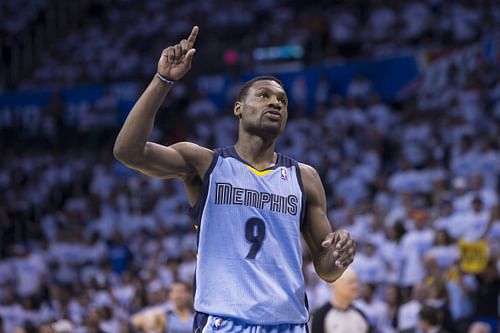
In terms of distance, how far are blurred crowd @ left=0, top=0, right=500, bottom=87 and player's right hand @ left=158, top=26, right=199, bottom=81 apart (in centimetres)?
1361

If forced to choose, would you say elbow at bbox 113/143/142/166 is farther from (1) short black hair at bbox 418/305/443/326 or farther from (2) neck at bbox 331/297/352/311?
(1) short black hair at bbox 418/305/443/326

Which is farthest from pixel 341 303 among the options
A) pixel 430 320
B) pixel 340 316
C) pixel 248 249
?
pixel 248 249

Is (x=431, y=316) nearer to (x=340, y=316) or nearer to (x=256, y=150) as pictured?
(x=340, y=316)

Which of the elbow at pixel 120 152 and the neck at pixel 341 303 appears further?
the neck at pixel 341 303

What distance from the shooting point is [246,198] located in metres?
4.26

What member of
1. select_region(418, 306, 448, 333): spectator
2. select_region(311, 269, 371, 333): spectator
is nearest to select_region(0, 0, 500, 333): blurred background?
select_region(418, 306, 448, 333): spectator

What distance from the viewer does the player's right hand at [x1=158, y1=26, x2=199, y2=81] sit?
4020 mm

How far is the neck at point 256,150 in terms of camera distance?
4.45 meters

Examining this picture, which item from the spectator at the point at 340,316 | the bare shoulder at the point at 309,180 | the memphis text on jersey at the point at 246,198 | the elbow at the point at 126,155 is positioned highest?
the elbow at the point at 126,155

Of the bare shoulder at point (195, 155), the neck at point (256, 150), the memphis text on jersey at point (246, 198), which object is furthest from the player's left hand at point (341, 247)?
the bare shoulder at point (195, 155)

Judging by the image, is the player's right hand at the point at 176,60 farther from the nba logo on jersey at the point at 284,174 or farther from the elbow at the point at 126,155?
the nba logo on jersey at the point at 284,174

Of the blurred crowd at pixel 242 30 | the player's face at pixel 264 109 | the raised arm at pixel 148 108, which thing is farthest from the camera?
the blurred crowd at pixel 242 30

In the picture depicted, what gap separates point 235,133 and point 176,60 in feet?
45.8

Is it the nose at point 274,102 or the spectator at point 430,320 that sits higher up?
the nose at point 274,102
